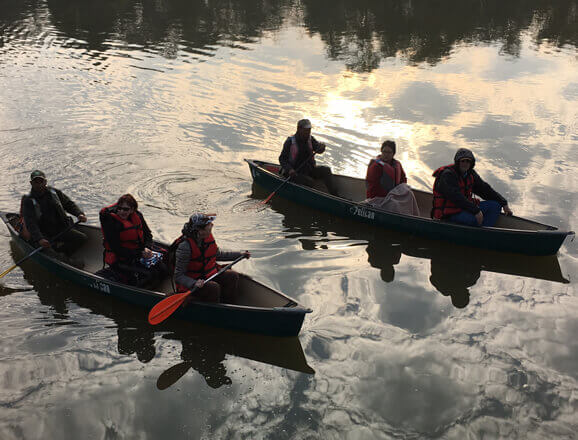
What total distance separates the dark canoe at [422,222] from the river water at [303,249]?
213mm

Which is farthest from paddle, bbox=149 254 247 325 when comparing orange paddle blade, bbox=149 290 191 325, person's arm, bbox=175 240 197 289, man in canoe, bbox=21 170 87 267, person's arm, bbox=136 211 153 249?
man in canoe, bbox=21 170 87 267

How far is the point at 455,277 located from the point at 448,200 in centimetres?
120

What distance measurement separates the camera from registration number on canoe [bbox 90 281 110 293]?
6735mm

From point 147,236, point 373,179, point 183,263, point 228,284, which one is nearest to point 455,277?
point 373,179

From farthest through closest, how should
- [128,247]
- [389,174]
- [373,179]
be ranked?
1. [373,179]
2. [389,174]
3. [128,247]

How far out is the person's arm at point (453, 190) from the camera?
7.93m

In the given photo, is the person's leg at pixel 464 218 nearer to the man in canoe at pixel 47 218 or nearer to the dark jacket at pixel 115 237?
the dark jacket at pixel 115 237

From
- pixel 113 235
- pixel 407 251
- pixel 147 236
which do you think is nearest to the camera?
pixel 113 235

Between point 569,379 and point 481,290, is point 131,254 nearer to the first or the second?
point 481,290

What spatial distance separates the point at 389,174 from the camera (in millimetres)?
8680

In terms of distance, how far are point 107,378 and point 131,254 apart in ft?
5.04

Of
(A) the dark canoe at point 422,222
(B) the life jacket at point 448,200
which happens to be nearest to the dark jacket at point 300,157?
(A) the dark canoe at point 422,222

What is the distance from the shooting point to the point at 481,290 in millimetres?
7406

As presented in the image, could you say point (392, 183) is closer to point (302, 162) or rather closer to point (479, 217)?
point (479, 217)
